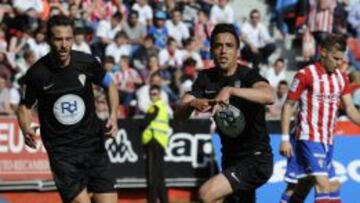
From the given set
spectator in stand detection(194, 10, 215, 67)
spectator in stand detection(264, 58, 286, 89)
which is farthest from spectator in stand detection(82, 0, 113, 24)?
spectator in stand detection(264, 58, 286, 89)

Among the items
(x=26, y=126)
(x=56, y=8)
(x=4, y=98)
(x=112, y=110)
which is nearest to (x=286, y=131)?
(x=112, y=110)

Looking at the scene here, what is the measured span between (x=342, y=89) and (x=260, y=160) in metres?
2.81

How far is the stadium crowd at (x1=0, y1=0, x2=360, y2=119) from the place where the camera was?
18203 millimetres

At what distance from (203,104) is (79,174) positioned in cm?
200

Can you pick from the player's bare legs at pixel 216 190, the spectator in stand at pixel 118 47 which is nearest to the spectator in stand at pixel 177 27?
the spectator in stand at pixel 118 47

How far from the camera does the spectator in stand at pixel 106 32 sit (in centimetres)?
1941

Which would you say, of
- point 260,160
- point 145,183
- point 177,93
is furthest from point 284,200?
point 177,93

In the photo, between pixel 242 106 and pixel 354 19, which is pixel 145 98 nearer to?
pixel 354 19

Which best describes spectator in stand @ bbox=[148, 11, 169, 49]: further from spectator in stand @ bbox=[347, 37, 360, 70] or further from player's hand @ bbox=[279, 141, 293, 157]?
player's hand @ bbox=[279, 141, 293, 157]

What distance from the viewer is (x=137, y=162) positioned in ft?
55.0

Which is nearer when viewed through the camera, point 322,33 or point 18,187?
point 18,187

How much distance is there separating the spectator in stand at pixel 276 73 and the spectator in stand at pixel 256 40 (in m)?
0.59

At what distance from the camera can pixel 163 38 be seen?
66.1 feet

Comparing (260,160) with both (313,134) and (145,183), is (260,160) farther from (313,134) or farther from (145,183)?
(145,183)
